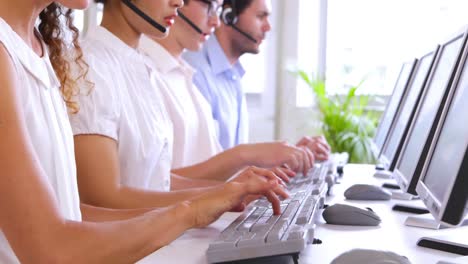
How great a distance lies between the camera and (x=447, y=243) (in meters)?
1.04

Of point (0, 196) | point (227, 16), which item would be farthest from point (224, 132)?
point (0, 196)

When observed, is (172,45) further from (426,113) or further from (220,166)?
(426,113)

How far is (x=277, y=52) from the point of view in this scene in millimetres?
4320

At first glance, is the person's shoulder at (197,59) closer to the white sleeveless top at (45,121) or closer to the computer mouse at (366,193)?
the computer mouse at (366,193)

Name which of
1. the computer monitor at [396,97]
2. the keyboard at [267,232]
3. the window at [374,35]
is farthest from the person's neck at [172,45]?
the window at [374,35]

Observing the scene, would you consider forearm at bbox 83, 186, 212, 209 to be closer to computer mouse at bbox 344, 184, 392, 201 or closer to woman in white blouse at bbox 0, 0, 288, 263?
woman in white blouse at bbox 0, 0, 288, 263

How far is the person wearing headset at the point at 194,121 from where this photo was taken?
5.85 ft

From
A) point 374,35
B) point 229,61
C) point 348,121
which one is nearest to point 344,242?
point 229,61

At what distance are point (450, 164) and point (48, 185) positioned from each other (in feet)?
1.97

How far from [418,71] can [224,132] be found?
2.94ft

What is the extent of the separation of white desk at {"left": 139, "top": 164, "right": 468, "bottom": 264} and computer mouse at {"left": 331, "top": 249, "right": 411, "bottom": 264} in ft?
0.40

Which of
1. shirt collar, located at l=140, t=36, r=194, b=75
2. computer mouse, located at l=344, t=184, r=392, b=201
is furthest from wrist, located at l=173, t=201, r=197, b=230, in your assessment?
shirt collar, located at l=140, t=36, r=194, b=75

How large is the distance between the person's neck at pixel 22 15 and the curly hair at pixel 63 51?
0.53 feet

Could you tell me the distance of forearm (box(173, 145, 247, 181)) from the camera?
5.99ft
